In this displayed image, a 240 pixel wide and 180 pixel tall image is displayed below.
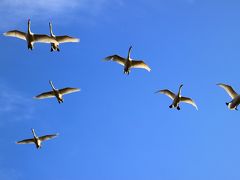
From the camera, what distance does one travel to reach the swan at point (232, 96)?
5791 centimetres

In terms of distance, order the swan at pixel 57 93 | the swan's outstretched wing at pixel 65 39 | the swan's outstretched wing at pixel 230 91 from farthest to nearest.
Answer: the swan at pixel 57 93 → the swan's outstretched wing at pixel 65 39 → the swan's outstretched wing at pixel 230 91

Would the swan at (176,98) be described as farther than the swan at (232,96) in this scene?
Yes

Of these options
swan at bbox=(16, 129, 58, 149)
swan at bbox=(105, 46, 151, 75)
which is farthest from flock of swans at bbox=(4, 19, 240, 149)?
swan at bbox=(16, 129, 58, 149)

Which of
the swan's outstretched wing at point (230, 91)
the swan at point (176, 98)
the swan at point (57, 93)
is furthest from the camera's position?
the swan at point (57, 93)

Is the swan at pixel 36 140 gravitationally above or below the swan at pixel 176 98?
below

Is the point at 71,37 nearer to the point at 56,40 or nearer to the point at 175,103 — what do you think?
the point at 56,40

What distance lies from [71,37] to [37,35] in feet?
13.2

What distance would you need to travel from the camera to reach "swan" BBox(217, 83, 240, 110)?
5791cm

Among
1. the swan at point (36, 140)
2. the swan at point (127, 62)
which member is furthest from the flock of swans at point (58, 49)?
the swan at point (36, 140)

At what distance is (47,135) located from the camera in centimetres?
7012

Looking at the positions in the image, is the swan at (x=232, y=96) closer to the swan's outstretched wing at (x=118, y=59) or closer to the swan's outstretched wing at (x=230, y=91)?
the swan's outstretched wing at (x=230, y=91)

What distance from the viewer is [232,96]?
198 ft

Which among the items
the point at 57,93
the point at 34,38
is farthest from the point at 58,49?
the point at 57,93

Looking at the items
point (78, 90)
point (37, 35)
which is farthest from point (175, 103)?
point (37, 35)
